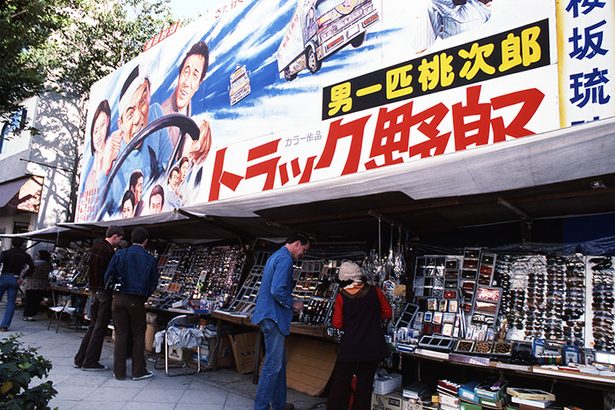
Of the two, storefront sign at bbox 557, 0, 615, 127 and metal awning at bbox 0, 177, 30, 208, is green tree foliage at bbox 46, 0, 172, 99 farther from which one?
storefront sign at bbox 557, 0, 615, 127

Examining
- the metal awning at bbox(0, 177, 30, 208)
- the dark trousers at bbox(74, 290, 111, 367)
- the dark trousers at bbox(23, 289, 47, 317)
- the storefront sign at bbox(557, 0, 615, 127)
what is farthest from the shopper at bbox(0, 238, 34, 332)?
the storefront sign at bbox(557, 0, 615, 127)

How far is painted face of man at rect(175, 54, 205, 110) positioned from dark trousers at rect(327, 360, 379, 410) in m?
7.21

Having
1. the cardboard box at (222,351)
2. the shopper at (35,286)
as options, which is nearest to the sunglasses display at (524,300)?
the cardboard box at (222,351)

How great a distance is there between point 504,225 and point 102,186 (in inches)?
415

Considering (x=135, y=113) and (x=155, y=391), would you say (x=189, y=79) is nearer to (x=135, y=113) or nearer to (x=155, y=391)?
(x=135, y=113)

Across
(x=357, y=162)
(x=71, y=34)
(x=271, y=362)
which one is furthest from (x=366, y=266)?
(x=71, y=34)

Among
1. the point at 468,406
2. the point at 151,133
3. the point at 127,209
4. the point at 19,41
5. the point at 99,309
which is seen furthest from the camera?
the point at 127,209

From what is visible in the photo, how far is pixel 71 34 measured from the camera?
14.8m

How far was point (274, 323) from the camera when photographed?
4.05 m

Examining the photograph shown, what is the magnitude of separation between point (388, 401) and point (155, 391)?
2.67 metres

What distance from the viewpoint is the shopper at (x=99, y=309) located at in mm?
5680

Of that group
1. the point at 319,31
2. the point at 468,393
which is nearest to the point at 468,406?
the point at 468,393

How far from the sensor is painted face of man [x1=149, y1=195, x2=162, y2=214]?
31.1 feet

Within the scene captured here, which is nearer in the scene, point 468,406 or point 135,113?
point 468,406
